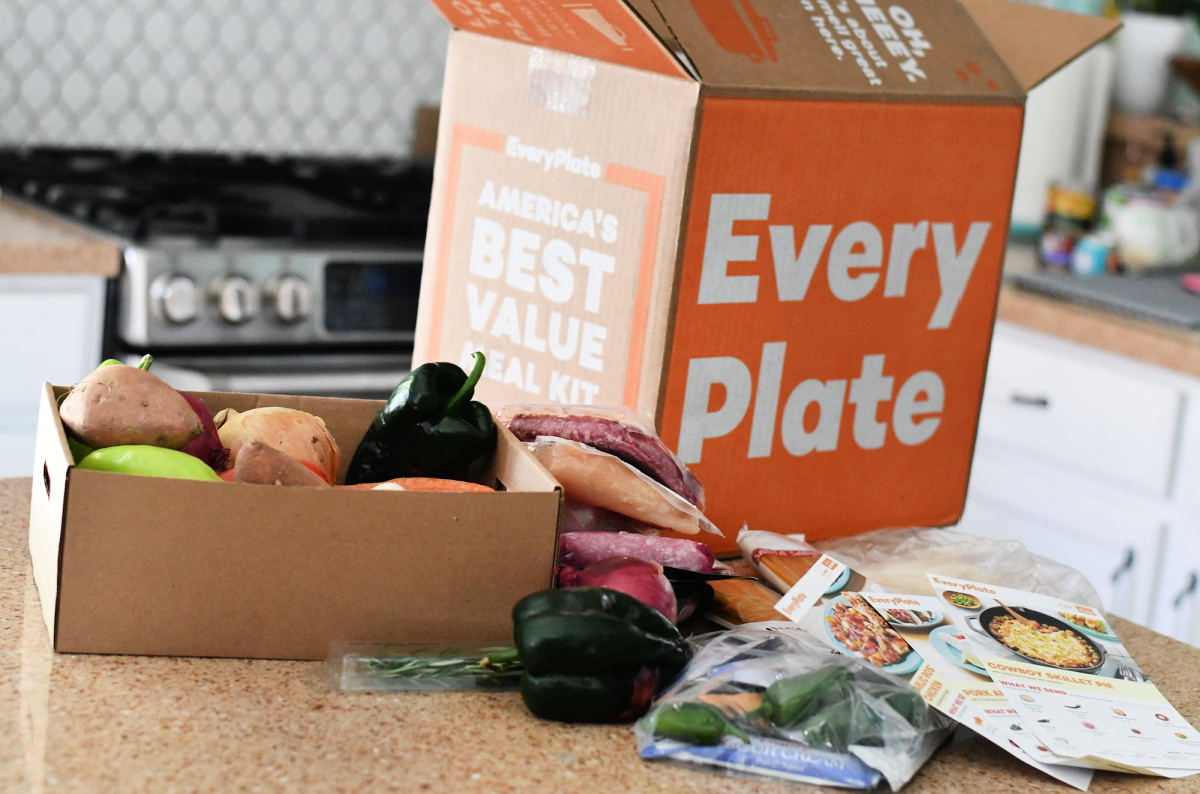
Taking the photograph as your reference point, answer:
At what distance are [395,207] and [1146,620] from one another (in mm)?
1521

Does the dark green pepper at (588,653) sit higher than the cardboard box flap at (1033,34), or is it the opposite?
the cardboard box flap at (1033,34)

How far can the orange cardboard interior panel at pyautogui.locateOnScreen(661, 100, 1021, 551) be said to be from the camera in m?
1.00

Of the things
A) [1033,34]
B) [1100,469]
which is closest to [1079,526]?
[1100,469]

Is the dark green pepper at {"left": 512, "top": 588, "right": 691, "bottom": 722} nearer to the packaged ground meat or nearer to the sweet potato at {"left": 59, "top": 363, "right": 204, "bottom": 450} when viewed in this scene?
the packaged ground meat

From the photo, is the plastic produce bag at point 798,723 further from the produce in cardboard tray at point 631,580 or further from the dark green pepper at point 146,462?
the dark green pepper at point 146,462

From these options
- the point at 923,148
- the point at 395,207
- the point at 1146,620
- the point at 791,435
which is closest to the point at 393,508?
the point at 791,435

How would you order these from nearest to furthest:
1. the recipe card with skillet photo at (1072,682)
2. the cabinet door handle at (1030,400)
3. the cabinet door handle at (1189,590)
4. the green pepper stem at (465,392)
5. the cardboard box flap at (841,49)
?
the recipe card with skillet photo at (1072,682), the green pepper stem at (465,392), the cardboard box flap at (841,49), the cabinet door handle at (1189,590), the cabinet door handle at (1030,400)

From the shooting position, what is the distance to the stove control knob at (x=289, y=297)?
82.4 inches

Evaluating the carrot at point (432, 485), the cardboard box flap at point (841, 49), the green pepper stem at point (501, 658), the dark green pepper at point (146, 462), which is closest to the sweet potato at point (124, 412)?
the dark green pepper at point (146, 462)

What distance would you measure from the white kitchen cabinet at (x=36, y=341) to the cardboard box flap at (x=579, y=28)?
1.10 metres

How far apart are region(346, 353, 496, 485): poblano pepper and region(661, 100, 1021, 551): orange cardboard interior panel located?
184 millimetres

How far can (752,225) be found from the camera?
100 cm

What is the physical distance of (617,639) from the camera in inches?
28.6

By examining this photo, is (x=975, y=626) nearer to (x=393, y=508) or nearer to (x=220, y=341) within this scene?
(x=393, y=508)
